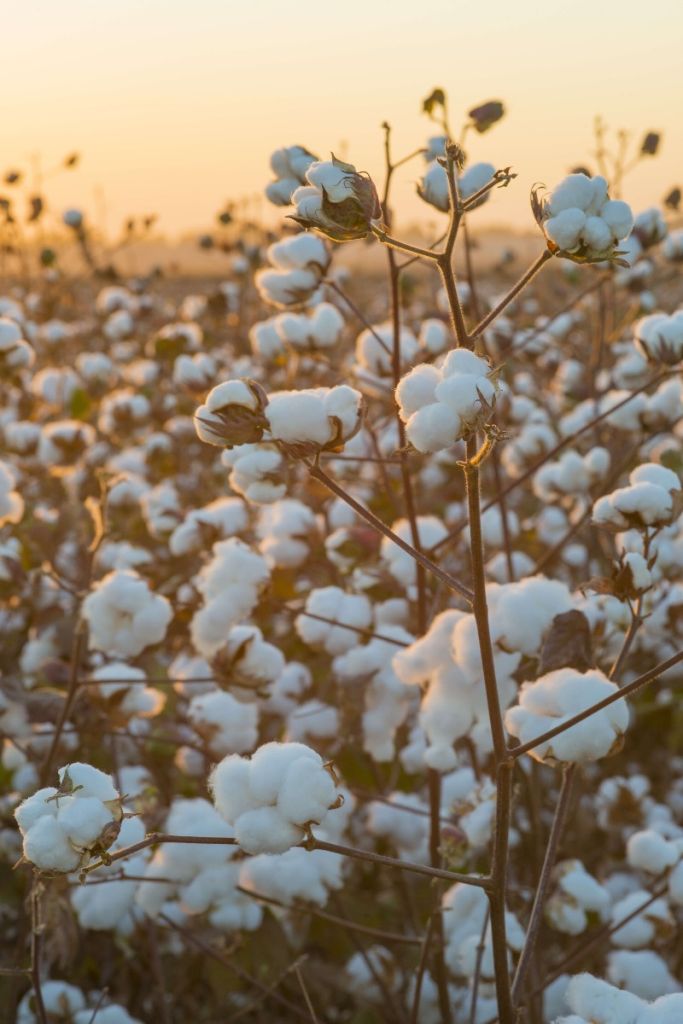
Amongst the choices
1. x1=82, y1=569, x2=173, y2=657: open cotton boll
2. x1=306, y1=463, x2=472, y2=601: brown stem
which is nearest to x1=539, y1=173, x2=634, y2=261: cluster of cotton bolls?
x1=306, y1=463, x2=472, y2=601: brown stem

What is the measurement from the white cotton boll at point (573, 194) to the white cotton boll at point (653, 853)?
1048 mm

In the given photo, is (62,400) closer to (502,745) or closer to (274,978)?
(274,978)

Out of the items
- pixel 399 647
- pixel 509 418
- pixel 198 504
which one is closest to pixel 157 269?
pixel 198 504

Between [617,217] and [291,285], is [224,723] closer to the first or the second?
[291,285]

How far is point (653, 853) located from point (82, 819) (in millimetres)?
1057

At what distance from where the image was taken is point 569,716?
43.6 inches

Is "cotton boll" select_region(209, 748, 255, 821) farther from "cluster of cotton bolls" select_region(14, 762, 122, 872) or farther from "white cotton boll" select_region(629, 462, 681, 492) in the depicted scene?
"white cotton boll" select_region(629, 462, 681, 492)

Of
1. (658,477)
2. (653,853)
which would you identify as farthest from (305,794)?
(653,853)

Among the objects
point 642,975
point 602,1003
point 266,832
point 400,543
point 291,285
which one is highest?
point 291,285

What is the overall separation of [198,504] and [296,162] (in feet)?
7.16

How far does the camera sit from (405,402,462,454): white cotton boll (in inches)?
32.6

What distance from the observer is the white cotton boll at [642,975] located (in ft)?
5.75

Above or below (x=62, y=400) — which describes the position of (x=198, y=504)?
below

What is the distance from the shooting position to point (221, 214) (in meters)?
4.28
